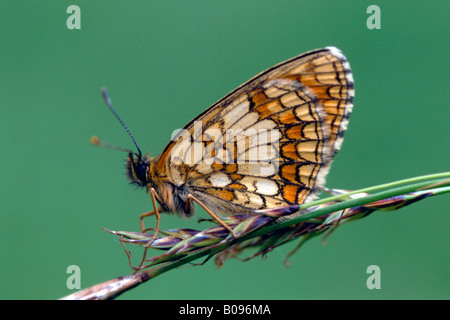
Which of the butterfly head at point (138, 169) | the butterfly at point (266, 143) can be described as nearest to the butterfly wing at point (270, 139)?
the butterfly at point (266, 143)

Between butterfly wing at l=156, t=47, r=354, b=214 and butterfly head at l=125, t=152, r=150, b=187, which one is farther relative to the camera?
butterfly head at l=125, t=152, r=150, b=187

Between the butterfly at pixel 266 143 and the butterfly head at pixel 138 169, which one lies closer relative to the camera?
the butterfly at pixel 266 143

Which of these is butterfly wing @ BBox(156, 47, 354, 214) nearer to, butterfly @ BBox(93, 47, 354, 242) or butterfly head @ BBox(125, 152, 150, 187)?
butterfly @ BBox(93, 47, 354, 242)

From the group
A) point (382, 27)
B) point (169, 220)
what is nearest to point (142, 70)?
point (169, 220)

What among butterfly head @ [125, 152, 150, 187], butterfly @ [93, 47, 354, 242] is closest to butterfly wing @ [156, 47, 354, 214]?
butterfly @ [93, 47, 354, 242]

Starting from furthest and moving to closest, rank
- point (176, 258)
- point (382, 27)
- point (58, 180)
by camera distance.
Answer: point (382, 27) < point (58, 180) < point (176, 258)

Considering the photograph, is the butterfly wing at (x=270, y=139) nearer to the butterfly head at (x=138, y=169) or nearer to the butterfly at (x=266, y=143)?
the butterfly at (x=266, y=143)

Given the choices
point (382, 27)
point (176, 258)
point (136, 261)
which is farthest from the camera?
point (382, 27)

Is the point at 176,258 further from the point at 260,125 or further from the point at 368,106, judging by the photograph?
the point at 368,106
